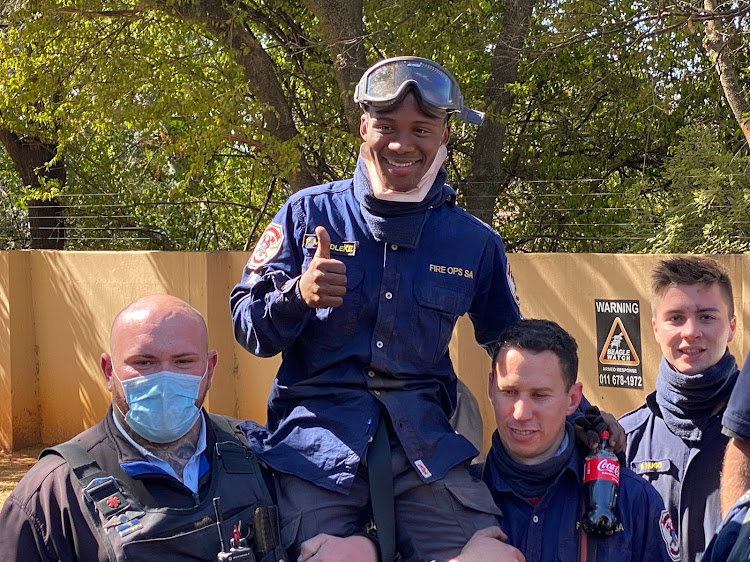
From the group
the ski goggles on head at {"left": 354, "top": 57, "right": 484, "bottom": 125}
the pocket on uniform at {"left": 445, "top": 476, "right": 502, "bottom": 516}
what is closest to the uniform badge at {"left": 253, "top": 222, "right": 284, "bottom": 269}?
the ski goggles on head at {"left": 354, "top": 57, "right": 484, "bottom": 125}

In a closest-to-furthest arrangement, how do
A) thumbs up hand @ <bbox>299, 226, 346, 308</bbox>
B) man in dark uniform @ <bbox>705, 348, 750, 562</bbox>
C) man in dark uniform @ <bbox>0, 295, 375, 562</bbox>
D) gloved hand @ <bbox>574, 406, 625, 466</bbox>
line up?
man in dark uniform @ <bbox>705, 348, 750, 562</bbox>
man in dark uniform @ <bbox>0, 295, 375, 562</bbox>
thumbs up hand @ <bbox>299, 226, 346, 308</bbox>
gloved hand @ <bbox>574, 406, 625, 466</bbox>

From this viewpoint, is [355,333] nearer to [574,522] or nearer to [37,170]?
[574,522]

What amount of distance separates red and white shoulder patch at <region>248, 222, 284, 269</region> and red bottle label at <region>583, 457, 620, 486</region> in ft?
3.83

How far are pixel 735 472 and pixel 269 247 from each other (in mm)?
1565

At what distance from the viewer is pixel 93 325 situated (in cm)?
1027

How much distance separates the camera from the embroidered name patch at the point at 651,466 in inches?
135

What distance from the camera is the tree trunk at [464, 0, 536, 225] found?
10391mm

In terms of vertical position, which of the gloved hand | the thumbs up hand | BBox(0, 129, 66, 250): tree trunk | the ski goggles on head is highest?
BBox(0, 129, 66, 250): tree trunk

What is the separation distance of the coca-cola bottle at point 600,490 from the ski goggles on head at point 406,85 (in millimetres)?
1170

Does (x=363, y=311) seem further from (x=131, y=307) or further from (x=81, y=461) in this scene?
(x=81, y=461)

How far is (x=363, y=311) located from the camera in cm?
321

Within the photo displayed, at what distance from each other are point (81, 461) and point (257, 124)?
26.2ft

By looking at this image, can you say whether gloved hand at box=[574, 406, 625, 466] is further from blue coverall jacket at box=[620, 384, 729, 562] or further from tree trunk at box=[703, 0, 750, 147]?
tree trunk at box=[703, 0, 750, 147]

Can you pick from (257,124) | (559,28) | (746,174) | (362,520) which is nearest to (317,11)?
(257,124)
